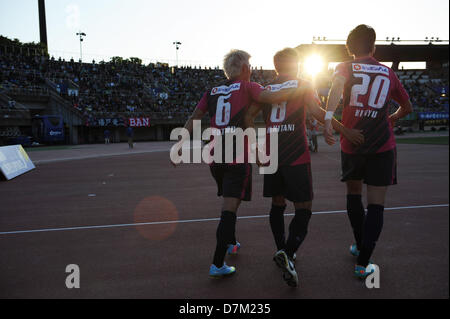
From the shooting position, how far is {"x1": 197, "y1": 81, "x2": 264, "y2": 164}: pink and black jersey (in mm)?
3223

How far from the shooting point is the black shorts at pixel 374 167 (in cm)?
299

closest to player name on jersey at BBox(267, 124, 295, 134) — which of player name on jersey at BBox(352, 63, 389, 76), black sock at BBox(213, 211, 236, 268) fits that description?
player name on jersey at BBox(352, 63, 389, 76)

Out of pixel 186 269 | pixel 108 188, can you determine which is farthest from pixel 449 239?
pixel 108 188

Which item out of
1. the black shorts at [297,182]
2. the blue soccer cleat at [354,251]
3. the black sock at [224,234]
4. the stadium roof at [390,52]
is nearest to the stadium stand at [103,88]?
the stadium roof at [390,52]

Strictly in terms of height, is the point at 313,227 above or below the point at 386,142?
below

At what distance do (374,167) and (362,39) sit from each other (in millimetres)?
1096

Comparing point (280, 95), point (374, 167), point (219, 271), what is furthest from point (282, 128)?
point (219, 271)

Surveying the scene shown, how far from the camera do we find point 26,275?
134 inches

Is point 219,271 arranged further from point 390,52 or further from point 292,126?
point 390,52

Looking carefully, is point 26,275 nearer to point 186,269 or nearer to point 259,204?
point 186,269

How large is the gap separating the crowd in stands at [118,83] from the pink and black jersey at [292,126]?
35713 mm

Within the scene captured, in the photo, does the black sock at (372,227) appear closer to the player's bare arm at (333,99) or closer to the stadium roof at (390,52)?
the player's bare arm at (333,99)

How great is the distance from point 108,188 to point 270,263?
21.2ft

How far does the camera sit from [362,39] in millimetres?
3045
